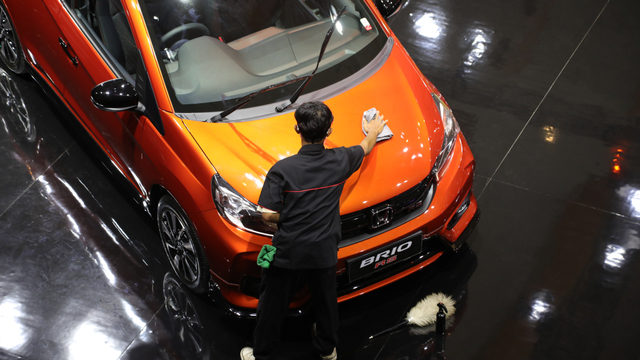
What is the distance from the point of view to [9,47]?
4.09 m

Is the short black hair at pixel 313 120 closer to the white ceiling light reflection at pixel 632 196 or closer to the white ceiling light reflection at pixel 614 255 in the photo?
the white ceiling light reflection at pixel 614 255

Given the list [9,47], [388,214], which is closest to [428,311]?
[388,214]

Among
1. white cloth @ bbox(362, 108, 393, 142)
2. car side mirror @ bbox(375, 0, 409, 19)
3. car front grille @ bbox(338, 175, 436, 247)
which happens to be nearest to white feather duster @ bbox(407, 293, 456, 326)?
car front grille @ bbox(338, 175, 436, 247)

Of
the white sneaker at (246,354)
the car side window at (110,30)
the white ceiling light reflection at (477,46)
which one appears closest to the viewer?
the white sneaker at (246,354)

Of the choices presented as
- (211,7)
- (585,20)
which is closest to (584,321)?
(211,7)

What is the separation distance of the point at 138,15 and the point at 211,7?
0.43 meters

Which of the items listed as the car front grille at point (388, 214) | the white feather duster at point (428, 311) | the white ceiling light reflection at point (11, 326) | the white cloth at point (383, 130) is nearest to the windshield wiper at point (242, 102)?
the white cloth at point (383, 130)

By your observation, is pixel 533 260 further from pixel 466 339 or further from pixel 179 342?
pixel 179 342

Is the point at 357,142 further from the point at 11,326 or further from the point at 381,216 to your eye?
the point at 11,326

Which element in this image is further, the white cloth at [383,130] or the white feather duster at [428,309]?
the white feather duster at [428,309]

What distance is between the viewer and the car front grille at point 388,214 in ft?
8.34

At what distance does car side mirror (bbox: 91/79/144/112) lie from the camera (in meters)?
2.65

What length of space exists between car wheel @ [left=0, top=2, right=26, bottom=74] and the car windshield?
159 cm

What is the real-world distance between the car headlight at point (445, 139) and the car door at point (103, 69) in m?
1.45
